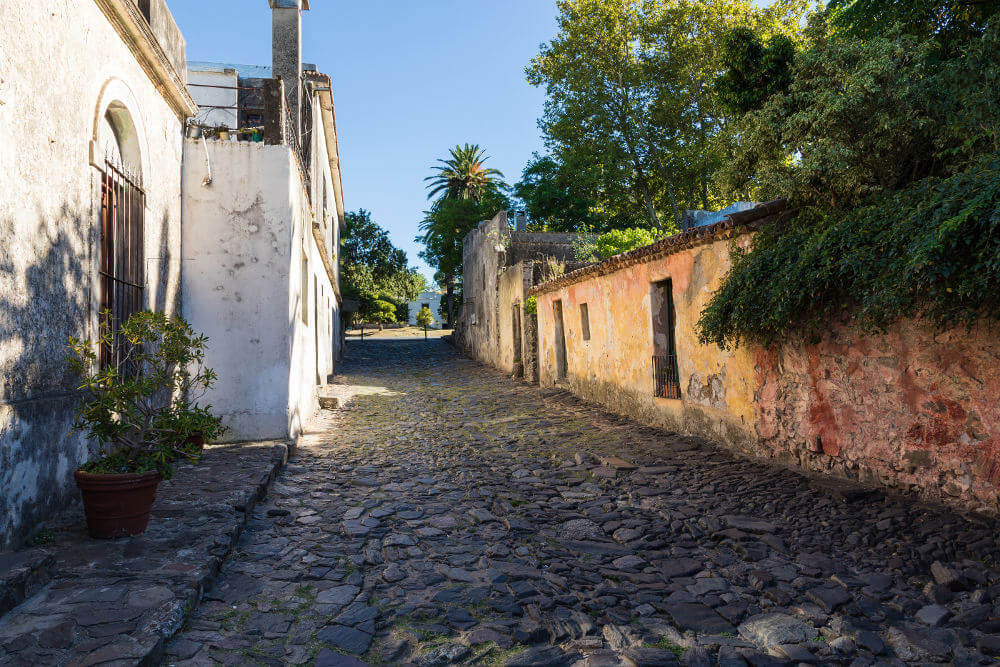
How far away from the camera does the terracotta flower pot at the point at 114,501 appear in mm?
3727

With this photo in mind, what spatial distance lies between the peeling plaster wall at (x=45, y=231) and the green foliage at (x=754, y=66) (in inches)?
358

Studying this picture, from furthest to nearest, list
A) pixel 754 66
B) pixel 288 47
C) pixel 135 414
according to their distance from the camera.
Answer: pixel 288 47 < pixel 754 66 < pixel 135 414

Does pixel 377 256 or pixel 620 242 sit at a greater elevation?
pixel 377 256

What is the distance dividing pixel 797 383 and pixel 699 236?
7.14 feet

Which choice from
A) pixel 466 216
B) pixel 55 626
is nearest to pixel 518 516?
pixel 55 626

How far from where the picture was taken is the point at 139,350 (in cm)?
582

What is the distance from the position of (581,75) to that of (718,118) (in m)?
5.00

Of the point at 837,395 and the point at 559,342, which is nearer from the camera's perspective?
the point at 837,395

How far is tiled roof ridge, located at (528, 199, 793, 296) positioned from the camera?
6215 mm

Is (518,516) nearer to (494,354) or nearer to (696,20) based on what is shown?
(494,354)

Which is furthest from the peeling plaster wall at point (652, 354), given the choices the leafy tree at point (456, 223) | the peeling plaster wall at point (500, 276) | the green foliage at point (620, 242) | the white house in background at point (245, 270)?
the leafy tree at point (456, 223)

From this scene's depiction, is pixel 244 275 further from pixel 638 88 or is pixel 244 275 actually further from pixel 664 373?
pixel 638 88

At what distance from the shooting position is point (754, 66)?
1013 cm

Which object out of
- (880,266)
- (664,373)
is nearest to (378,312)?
(664,373)
